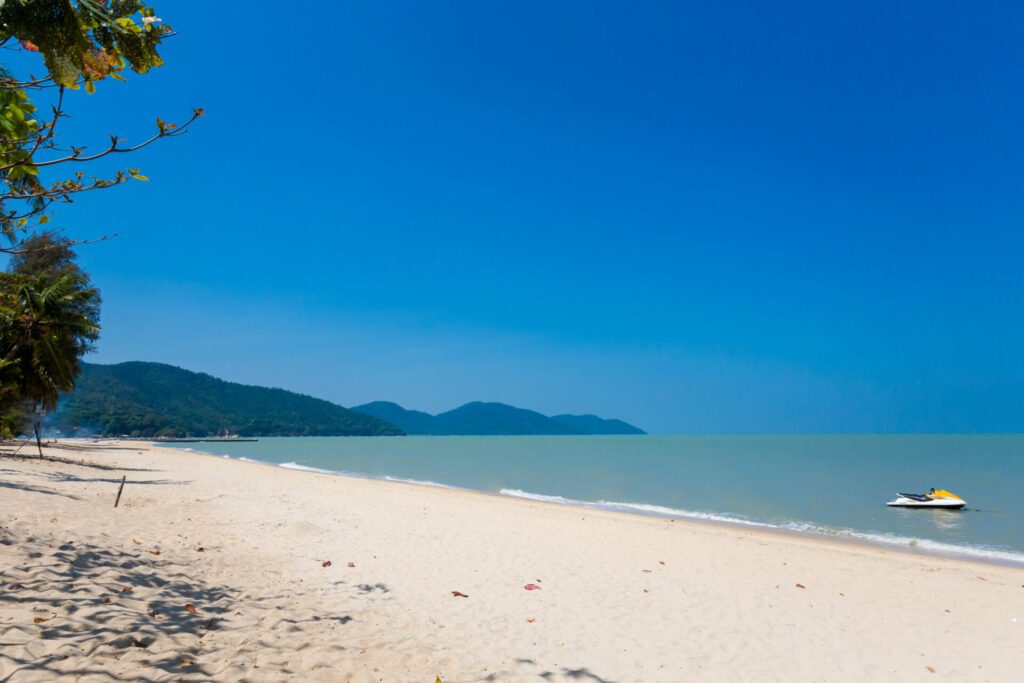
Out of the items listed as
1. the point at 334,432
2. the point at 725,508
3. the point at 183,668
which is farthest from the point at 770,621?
the point at 334,432

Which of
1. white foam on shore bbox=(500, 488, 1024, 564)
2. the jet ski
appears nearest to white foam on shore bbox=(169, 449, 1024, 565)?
white foam on shore bbox=(500, 488, 1024, 564)

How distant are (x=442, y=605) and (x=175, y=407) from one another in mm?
152193

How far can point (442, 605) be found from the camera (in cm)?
712

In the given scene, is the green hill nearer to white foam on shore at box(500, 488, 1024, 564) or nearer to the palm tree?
the palm tree

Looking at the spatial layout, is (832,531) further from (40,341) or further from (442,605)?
(40,341)

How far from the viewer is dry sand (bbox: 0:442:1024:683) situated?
4.93 meters

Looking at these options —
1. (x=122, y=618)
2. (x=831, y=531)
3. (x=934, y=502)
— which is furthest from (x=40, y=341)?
(x=934, y=502)

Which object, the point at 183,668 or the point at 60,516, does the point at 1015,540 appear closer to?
the point at 183,668

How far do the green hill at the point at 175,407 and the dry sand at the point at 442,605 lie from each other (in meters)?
78.2

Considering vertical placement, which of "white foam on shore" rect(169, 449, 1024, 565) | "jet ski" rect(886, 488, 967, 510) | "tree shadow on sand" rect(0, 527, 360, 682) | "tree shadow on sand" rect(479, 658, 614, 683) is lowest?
"tree shadow on sand" rect(0, 527, 360, 682)

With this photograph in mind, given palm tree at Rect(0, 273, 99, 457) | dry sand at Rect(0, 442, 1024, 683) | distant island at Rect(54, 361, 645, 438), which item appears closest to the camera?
dry sand at Rect(0, 442, 1024, 683)

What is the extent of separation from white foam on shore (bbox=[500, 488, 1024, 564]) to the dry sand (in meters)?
3.24

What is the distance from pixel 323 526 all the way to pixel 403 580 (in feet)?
14.5

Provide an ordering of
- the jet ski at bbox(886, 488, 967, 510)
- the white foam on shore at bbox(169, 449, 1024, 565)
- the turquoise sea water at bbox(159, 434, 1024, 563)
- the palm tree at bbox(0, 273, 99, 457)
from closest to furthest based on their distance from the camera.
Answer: the white foam on shore at bbox(169, 449, 1024, 565), the turquoise sea water at bbox(159, 434, 1024, 563), the palm tree at bbox(0, 273, 99, 457), the jet ski at bbox(886, 488, 967, 510)
